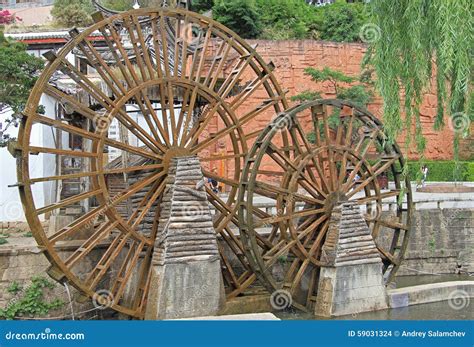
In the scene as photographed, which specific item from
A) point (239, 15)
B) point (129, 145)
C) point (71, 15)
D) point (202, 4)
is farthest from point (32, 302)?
point (202, 4)

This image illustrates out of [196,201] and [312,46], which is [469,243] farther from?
[312,46]

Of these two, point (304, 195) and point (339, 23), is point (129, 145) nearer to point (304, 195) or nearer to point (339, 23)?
point (304, 195)

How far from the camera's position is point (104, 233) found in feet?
33.5

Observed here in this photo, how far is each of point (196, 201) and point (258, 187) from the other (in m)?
1.41

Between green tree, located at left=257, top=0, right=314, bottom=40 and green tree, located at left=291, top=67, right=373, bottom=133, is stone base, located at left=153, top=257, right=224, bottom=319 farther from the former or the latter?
green tree, located at left=257, top=0, right=314, bottom=40

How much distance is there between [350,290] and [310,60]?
660 inches

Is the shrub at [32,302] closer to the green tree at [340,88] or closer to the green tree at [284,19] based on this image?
the green tree at [340,88]

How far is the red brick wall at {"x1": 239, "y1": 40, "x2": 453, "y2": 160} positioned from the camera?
1023 inches

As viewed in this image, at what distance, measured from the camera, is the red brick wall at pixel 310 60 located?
85.3ft

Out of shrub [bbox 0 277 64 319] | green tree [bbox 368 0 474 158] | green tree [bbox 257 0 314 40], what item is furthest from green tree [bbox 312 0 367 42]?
shrub [bbox 0 277 64 319]

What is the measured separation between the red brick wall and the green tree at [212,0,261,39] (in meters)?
2.10

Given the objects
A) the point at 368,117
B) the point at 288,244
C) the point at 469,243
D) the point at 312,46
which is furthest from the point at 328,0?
the point at 288,244

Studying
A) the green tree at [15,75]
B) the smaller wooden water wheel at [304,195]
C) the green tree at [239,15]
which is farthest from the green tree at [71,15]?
the smaller wooden water wheel at [304,195]

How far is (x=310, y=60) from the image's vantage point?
26422 mm
